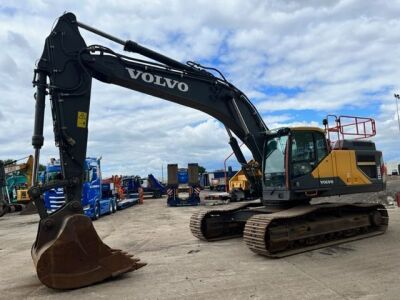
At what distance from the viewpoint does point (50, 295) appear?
691 centimetres

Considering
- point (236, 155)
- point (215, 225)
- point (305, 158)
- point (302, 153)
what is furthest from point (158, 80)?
point (215, 225)

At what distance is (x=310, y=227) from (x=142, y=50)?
530 centimetres

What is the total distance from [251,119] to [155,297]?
222 inches

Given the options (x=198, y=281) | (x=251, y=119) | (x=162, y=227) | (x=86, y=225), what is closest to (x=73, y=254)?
(x=86, y=225)

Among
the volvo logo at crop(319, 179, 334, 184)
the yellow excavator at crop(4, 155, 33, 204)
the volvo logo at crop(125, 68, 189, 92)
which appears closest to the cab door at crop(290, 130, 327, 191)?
the volvo logo at crop(319, 179, 334, 184)

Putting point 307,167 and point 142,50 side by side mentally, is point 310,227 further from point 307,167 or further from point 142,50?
point 142,50

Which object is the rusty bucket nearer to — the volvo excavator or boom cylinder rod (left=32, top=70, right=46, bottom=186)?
the volvo excavator

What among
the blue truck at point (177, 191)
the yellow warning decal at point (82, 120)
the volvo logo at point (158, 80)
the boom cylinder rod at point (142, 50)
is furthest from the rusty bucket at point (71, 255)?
the blue truck at point (177, 191)

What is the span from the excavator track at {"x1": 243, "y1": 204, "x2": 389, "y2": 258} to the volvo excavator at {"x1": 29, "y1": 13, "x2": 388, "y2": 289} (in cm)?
2

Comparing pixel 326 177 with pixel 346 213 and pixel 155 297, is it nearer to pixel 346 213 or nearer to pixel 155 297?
pixel 346 213

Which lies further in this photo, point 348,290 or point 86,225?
point 86,225

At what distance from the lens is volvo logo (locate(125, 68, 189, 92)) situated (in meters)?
9.23

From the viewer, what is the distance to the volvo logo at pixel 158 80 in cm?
923

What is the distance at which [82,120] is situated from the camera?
827 centimetres
